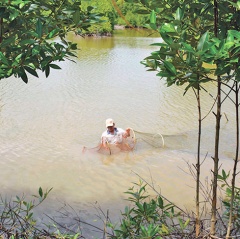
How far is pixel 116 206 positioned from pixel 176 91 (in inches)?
320

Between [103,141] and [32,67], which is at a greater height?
[32,67]

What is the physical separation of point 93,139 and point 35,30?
6718 mm

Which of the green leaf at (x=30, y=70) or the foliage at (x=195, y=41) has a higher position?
the foliage at (x=195, y=41)

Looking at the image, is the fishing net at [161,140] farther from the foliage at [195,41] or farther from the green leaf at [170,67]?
the green leaf at [170,67]

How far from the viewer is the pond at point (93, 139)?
20.9 feet

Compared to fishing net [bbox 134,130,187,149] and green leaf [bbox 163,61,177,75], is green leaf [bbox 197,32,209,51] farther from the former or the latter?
fishing net [bbox 134,130,187,149]

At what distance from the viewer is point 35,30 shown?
7.45 feet

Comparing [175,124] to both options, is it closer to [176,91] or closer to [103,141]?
[103,141]

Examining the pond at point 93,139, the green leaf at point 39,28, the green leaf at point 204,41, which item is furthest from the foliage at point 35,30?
the pond at point 93,139

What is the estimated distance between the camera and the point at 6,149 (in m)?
8.16

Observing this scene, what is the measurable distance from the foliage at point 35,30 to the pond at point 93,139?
35.0 inches

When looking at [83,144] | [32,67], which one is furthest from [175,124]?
[32,67]

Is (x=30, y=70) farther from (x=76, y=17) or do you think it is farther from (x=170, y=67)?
(x=170, y=67)

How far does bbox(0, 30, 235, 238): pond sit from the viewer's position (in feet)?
20.9
